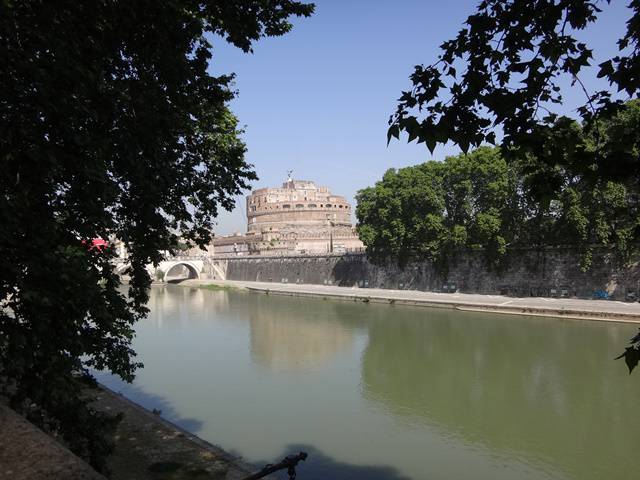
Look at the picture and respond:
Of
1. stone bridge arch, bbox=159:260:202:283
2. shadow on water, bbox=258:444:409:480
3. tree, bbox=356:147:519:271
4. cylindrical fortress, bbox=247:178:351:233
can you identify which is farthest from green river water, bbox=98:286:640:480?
cylindrical fortress, bbox=247:178:351:233

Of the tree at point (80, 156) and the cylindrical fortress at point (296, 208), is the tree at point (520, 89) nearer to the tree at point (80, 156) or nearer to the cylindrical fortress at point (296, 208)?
the tree at point (80, 156)

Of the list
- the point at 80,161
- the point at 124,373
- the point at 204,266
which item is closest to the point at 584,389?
the point at 124,373

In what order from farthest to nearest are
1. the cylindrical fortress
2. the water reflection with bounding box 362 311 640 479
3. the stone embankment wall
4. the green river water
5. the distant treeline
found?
the cylindrical fortress → the stone embankment wall → the distant treeline → the water reflection with bounding box 362 311 640 479 → the green river water

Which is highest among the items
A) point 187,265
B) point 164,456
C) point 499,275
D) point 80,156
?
point 80,156

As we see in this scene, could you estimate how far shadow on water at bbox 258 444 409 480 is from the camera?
7.05m

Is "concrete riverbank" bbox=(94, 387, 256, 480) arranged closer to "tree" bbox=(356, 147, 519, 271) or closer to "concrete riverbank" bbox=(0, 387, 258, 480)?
"concrete riverbank" bbox=(0, 387, 258, 480)

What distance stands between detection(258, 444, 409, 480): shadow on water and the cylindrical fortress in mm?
49240

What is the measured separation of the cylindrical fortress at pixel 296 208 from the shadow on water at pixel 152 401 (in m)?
44.8

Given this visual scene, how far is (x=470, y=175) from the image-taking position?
27.1 meters

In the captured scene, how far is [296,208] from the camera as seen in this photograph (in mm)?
57875

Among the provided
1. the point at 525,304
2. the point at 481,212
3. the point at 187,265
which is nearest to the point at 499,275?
the point at 481,212

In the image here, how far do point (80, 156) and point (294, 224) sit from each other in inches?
2087

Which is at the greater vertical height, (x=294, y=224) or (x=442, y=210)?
(x=294, y=224)

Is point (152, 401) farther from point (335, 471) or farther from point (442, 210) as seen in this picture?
point (442, 210)
